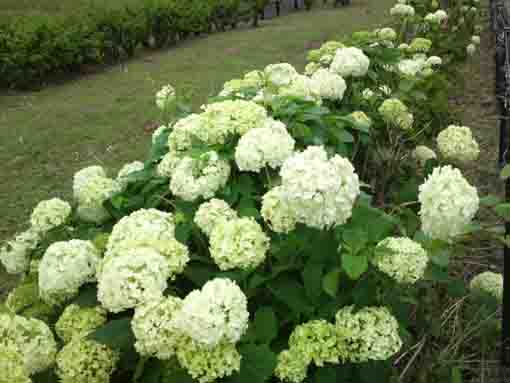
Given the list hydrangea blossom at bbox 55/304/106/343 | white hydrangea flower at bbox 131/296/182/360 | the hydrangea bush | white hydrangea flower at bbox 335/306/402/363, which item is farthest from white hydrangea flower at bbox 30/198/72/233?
white hydrangea flower at bbox 335/306/402/363

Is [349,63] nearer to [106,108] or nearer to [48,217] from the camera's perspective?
[48,217]

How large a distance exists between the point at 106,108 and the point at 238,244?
6.55m

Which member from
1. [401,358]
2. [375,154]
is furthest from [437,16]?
[401,358]

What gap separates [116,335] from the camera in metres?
1.55

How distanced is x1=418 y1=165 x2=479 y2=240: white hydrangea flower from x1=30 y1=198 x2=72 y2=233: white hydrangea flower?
5.11 feet

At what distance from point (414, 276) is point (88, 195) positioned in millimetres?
1418

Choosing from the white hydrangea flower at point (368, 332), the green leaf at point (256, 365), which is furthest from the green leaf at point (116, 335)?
the white hydrangea flower at point (368, 332)

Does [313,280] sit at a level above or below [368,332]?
above

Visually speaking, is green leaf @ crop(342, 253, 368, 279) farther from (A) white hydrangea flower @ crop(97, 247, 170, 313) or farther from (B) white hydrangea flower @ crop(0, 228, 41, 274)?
(B) white hydrangea flower @ crop(0, 228, 41, 274)

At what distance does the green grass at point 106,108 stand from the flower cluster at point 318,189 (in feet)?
6.04

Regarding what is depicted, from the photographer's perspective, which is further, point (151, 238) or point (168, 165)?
point (168, 165)

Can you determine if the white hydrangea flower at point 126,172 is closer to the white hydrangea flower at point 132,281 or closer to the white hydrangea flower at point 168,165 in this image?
the white hydrangea flower at point 168,165

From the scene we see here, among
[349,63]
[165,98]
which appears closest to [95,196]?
[165,98]

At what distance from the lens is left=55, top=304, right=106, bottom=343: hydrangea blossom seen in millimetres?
1667
